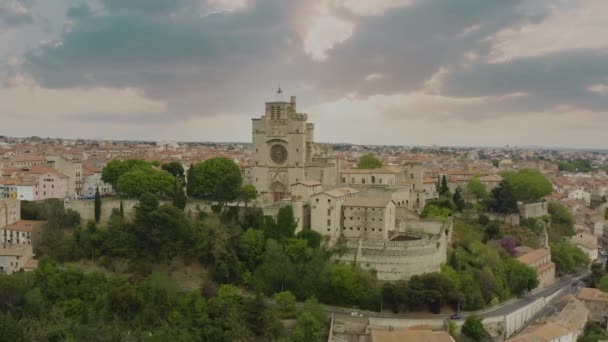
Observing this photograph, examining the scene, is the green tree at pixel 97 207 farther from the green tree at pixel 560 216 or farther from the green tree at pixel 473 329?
the green tree at pixel 560 216

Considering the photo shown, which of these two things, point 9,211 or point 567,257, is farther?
point 567,257

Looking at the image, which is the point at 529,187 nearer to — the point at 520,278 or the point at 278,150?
the point at 520,278

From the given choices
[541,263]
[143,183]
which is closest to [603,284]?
[541,263]

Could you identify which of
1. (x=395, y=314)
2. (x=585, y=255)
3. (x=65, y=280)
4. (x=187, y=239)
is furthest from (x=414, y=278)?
(x=585, y=255)

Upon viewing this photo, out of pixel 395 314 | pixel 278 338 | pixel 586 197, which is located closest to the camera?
pixel 278 338

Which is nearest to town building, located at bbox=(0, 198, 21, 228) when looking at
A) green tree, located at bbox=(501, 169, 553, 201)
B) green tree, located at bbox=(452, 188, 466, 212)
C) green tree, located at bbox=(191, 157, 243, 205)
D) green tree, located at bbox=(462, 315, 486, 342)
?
green tree, located at bbox=(191, 157, 243, 205)

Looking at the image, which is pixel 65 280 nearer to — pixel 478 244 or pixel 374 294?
pixel 374 294
